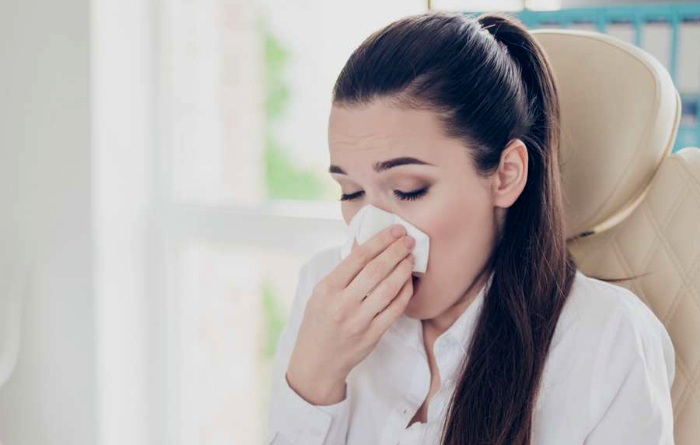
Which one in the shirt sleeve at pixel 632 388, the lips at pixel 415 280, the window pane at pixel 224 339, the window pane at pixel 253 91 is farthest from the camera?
the window pane at pixel 224 339

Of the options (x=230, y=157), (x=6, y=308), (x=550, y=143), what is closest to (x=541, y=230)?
(x=550, y=143)

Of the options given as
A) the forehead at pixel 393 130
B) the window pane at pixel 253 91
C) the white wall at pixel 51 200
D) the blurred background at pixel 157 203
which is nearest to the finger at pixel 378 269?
the forehead at pixel 393 130

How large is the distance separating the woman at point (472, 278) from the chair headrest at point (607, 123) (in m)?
0.06

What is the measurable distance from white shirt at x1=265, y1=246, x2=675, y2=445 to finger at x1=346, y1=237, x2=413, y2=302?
0.15 metres

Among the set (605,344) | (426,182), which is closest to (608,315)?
(605,344)

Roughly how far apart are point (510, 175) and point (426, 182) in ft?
0.41

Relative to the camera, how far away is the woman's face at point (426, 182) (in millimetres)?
1111

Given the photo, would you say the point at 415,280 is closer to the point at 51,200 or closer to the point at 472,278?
the point at 472,278

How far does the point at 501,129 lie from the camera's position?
3.74 feet

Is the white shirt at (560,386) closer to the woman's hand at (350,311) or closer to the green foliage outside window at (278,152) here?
the woman's hand at (350,311)

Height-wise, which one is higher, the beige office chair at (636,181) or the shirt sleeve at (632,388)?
the beige office chair at (636,181)

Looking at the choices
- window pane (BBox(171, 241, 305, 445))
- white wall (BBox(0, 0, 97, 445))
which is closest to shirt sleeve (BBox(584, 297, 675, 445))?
window pane (BBox(171, 241, 305, 445))

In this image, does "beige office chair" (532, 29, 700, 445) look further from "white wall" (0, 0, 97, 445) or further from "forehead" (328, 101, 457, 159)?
"white wall" (0, 0, 97, 445)

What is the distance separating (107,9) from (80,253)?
61 cm
